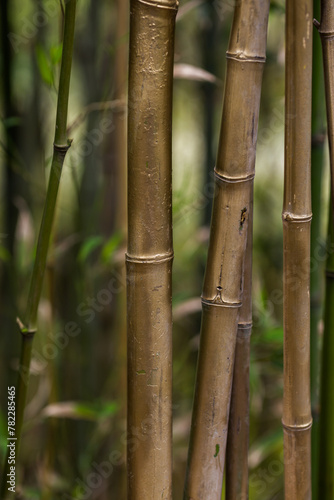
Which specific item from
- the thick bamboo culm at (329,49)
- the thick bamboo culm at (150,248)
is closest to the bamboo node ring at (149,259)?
the thick bamboo culm at (150,248)

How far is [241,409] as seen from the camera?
0.44 meters

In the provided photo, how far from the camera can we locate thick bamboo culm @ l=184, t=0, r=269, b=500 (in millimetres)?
359

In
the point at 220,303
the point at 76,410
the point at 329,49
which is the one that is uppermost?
the point at 329,49

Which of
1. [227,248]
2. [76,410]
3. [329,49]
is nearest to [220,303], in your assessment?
[227,248]

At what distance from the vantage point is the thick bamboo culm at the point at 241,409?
44cm

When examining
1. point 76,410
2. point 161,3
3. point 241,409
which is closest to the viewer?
point 161,3

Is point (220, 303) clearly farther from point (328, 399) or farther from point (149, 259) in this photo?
point (328, 399)

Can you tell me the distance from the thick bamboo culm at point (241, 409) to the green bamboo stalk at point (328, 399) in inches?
3.6

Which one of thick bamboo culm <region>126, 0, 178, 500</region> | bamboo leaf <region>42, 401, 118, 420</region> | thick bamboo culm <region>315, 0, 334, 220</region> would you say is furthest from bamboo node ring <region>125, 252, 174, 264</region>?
bamboo leaf <region>42, 401, 118, 420</region>

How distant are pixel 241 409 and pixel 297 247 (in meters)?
0.14

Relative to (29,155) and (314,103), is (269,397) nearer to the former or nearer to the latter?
(29,155)

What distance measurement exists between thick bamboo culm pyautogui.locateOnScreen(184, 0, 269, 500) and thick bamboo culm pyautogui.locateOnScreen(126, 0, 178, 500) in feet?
0.09

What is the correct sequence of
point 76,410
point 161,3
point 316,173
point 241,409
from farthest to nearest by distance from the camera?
point 76,410, point 316,173, point 241,409, point 161,3

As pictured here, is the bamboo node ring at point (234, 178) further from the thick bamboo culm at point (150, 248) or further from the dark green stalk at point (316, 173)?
the dark green stalk at point (316, 173)
